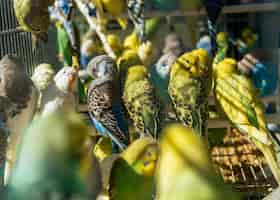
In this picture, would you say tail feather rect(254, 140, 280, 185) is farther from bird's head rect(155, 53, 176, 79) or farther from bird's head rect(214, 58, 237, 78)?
bird's head rect(155, 53, 176, 79)

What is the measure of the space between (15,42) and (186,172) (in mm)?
683

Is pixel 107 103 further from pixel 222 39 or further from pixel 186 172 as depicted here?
pixel 222 39

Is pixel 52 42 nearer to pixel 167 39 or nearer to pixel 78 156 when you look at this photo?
pixel 167 39

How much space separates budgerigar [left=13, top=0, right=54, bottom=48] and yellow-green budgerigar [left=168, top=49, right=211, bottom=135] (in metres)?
0.31

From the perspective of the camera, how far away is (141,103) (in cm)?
84

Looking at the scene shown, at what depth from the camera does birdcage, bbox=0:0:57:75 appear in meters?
0.93

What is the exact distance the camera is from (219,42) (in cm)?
144

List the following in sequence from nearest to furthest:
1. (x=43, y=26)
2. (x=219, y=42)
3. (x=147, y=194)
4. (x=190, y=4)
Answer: (x=147, y=194)
(x=43, y=26)
(x=190, y=4)
(x=219, y=42)

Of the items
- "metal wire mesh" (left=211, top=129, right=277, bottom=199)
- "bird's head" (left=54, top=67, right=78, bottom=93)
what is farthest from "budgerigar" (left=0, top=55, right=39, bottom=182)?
"metal wire mesh" (left=211, top=129, right=277, bottom=199)

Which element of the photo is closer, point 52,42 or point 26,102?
point 26,102

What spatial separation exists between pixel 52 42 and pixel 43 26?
0.81 feet

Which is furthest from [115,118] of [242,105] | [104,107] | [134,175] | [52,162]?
[52,162]

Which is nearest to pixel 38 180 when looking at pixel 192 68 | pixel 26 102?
pixel 26 102

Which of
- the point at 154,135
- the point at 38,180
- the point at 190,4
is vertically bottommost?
the point at 154,135
